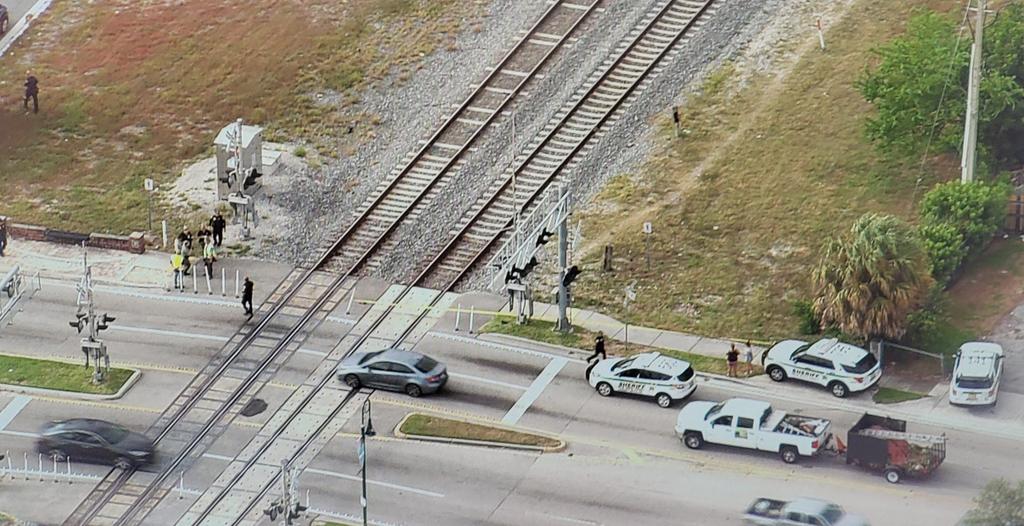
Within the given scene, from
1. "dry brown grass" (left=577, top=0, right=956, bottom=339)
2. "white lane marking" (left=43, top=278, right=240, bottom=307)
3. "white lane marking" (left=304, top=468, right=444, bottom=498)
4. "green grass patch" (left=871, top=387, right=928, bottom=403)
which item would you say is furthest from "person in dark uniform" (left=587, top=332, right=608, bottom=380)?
"white lane marking" (left=43, top=278, right=240, bottom=307)

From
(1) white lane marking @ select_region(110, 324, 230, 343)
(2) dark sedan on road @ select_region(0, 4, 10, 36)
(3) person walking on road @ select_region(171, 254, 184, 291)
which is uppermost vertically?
(2) dark sedan on road @ select_region(0, 4, 10, 36)

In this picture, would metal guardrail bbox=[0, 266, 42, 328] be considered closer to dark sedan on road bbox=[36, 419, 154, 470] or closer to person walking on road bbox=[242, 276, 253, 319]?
person walking on road bbox=[242, 276, 253, 319]

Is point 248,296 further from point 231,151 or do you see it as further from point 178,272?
point 231,151

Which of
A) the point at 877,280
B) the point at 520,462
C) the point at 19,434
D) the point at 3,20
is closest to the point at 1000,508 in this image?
the point at 877,280

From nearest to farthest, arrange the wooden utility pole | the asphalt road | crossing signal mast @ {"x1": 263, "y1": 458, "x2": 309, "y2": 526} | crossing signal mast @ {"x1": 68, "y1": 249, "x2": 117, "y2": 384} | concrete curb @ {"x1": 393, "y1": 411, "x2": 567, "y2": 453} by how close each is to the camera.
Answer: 1. crossing signal mast @ {"x1": 263, "y1": 458, "x2": 309, "y2": 526}
2. the asphalt road
3. concrete curb @ {"x1": 393, "y1": 411, "x2": 567, "y2": 453}
4. crossing signal mast @ {"x1": 68, "y1": 249, "x2": 117, "y2": 384}
5. the wooden utility pole

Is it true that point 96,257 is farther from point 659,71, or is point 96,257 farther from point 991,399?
point 991,399

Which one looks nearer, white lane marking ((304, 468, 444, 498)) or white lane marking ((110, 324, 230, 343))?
white lane marking ((304, 468, 444, 498))

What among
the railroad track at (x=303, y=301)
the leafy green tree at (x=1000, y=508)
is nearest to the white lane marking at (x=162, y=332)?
the railroad track at (x=303, y=301)
